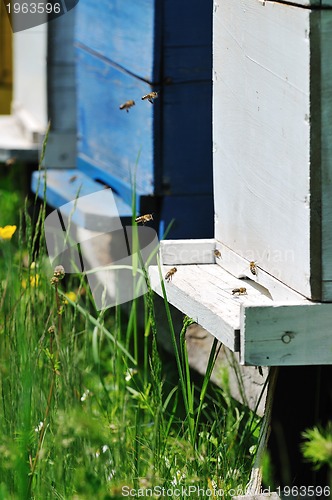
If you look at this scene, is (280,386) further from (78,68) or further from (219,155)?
(78,68)

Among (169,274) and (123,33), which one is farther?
(123,33)

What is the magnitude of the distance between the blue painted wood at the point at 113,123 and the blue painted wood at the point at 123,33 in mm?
50

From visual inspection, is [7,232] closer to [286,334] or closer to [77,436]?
[77,436]

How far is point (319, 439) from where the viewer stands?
47.7 inches

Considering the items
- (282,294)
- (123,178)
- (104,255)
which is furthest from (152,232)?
(282,294)

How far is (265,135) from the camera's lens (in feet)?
6.72

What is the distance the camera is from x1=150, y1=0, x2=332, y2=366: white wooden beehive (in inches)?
72.4

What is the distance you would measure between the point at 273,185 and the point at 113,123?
1667mm

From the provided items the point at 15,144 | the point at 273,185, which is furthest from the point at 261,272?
the point at 15,144

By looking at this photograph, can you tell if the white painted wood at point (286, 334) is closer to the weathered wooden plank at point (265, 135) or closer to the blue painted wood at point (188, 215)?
the weathered wooden plank at point (265, 135)

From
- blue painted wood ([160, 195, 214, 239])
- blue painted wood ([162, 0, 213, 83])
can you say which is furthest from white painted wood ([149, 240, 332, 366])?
blue painted wood ([162, 0, 213, 83])

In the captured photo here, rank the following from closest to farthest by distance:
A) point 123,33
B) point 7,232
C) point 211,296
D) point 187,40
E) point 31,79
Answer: point 211,296 < point 7,232 < point 187,40 < point 123,33 < point 31,79

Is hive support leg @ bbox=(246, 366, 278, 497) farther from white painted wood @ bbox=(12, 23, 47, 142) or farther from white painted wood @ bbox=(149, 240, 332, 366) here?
white painted wood @ bbox=(12, 23, 47, 142)

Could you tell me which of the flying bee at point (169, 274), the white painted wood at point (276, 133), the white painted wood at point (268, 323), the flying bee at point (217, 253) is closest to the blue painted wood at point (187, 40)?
the white painted wood at point (276, 133)
